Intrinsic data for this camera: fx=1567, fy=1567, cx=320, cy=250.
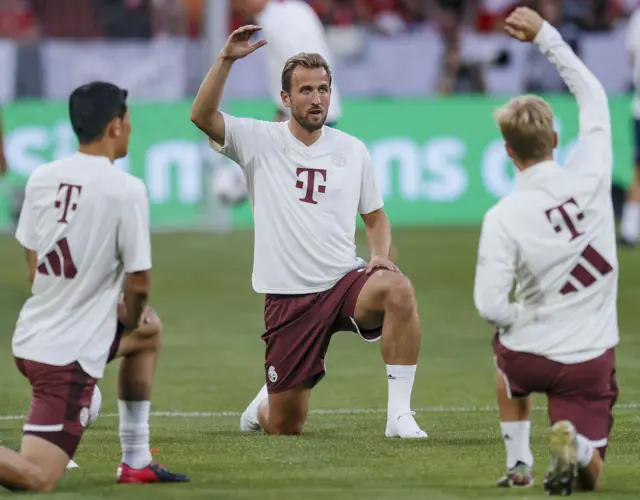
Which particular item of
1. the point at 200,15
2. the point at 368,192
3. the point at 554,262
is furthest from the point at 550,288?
the point at 200,15

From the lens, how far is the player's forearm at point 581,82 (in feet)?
19.9

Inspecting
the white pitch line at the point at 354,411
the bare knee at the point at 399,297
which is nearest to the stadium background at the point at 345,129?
the white pitch line at the point at 354,411

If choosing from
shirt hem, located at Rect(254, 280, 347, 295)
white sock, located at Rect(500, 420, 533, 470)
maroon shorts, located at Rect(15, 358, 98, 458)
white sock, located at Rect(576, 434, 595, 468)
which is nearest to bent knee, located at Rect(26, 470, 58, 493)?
maroon shorts, located at Rect(15, 358, 98, 458)

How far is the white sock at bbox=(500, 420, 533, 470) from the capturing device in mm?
5898

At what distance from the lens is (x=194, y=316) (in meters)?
12.9

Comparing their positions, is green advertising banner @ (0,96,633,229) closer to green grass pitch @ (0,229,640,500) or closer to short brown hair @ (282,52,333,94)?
green grass pitch @ (0,229,640,500)

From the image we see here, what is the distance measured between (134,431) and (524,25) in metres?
2.21

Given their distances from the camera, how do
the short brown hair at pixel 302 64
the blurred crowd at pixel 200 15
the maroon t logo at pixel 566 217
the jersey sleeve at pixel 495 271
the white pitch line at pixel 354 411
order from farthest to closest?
the blurred crowd at pixel 200 15 → the white pitch line at pixel 354 411 → the short brown hair at pixel 302 64 → the maroon t logo at pixel 566 217 → the jersey sleeve at pixel 495 271

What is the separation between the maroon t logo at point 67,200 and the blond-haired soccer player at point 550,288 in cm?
152

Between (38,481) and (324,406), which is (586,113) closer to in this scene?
(38,481)

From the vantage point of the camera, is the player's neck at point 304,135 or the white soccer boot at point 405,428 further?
the player's neck at point 304,135

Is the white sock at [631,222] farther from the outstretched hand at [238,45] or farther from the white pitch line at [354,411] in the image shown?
the outstretched hand at [238,45]

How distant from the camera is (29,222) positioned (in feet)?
19.6

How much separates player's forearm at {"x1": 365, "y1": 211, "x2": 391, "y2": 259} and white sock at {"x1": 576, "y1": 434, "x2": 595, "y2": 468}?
2287 mm
